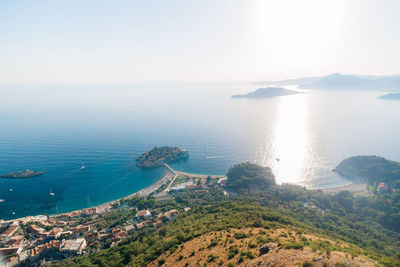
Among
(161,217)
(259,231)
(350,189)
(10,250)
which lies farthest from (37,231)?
(350,189)

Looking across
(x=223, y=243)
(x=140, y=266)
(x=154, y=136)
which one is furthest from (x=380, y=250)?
(x=154, y=136)

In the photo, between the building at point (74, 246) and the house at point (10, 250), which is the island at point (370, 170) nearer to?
the building at point (74, 246)

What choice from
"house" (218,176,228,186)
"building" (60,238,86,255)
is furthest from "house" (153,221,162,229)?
"house" (218,176,228,186)

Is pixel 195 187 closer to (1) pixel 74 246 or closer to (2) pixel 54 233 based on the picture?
(1) pixel 74 246

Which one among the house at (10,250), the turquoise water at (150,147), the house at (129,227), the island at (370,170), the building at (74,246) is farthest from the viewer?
the turquoise water at (150,147)

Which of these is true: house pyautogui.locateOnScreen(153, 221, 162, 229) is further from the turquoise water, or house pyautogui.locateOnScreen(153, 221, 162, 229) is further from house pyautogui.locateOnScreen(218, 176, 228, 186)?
house pyautogui.locateOnScreen(218, 176, 228, 186)

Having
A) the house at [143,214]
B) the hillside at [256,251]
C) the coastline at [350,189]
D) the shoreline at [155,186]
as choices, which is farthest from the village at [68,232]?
the coastline at [350,189]

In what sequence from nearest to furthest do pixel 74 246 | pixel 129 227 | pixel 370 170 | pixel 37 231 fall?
pixel 74 246, pixel 37 231, pixel 129 227, pixel 370 170

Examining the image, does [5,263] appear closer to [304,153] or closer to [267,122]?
[304,153]
